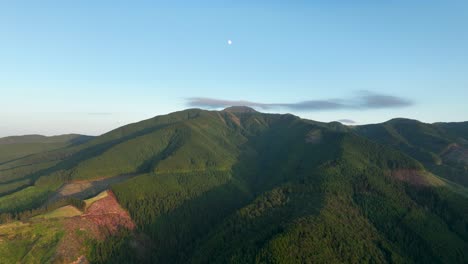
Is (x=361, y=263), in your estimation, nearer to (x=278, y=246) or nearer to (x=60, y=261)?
(x=278, y=246)

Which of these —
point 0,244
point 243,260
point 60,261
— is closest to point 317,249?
point 243,260

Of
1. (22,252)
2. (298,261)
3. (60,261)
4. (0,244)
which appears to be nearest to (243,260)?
(298,261)

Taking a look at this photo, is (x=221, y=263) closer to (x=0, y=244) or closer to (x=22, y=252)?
(x=22, y=252)

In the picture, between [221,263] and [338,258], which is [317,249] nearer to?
[338,258]

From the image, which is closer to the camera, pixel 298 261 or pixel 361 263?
pixel 298 261

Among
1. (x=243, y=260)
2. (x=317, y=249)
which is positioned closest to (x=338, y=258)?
(x=317, y=249)

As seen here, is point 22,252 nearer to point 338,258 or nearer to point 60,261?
point 60,261
